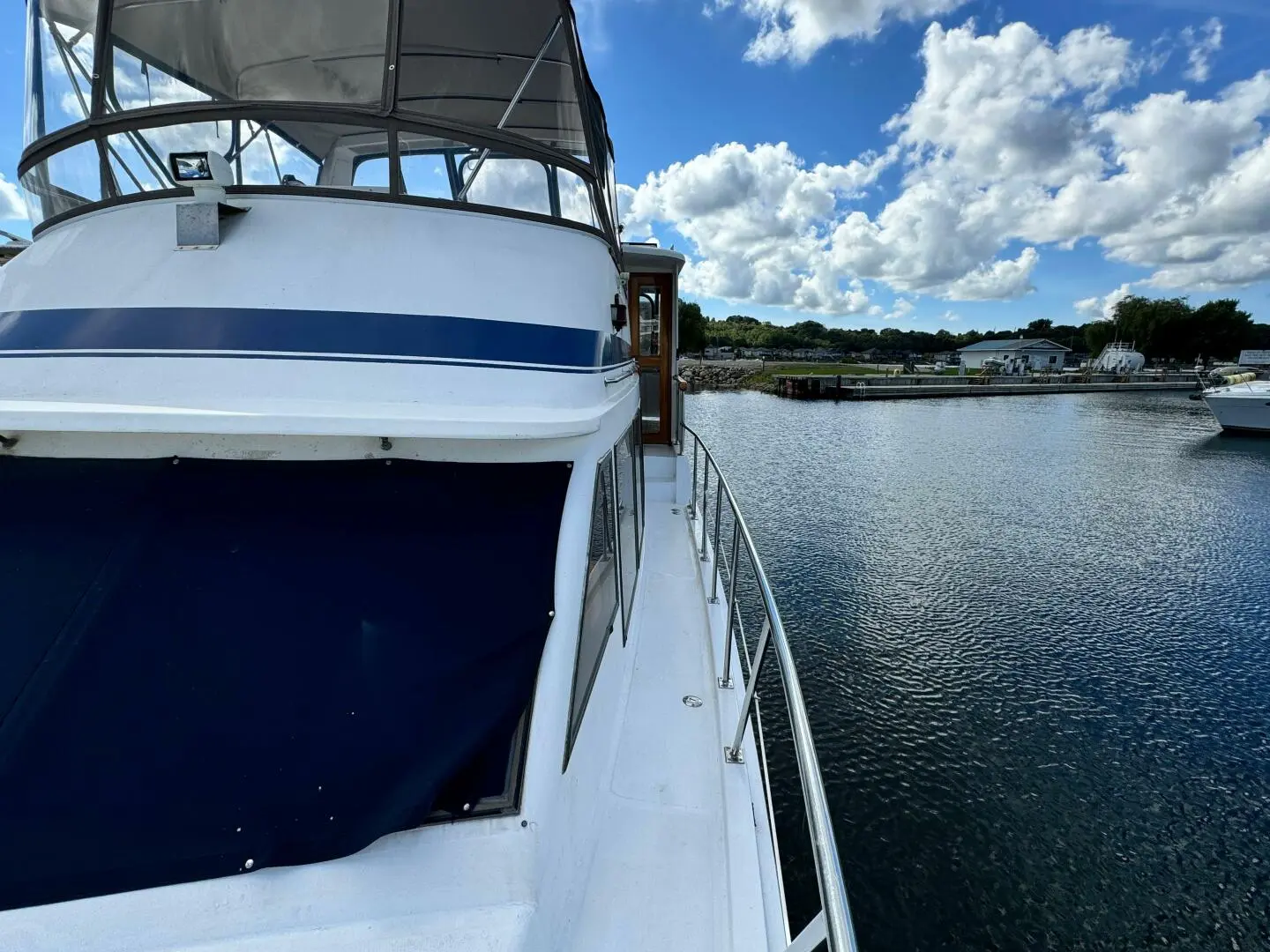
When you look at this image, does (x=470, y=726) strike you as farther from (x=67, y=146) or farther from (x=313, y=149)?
(x=67, y=146)

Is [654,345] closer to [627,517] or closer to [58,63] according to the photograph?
[627,517]

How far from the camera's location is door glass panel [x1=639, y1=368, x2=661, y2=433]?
857cm

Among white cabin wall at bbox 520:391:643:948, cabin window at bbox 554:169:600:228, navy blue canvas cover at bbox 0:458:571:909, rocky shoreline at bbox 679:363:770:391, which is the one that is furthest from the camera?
rocky shoreline at bbox 679:363:770:391

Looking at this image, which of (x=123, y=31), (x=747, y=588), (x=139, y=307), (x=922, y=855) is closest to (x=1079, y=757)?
(x=922, y=855)

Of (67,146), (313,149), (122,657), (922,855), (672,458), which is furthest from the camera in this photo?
(672,458)

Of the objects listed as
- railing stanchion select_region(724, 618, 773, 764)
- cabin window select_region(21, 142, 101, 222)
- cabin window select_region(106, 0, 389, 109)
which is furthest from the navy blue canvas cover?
cabin window select_region(106, 0, 389, 109)

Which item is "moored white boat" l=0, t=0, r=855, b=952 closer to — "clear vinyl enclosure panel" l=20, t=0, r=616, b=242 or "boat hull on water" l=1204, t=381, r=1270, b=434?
"clear vinyl enclosure panel" l=20, t=0, r=616, b=242

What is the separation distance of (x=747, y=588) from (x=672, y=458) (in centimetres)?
264

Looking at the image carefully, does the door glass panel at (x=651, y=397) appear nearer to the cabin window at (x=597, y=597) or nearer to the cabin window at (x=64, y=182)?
the cabin window at (x=597, y=597)

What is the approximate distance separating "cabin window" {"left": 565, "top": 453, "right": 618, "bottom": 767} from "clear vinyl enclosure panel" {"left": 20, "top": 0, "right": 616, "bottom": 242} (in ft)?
4.41

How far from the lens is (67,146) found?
8.16 feet

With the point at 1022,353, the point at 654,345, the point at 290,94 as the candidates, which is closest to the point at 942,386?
the point at 1022,353

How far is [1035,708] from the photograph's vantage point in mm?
6500

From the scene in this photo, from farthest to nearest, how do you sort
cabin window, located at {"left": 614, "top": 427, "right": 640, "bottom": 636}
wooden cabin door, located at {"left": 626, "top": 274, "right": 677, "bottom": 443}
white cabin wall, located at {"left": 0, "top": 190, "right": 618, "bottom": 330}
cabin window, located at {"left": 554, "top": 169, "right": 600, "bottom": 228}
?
wooden cabin door, located at {"left": 626, "top": 274, "right": 677, "bottom": 443}, cabin window, located at {"left": 614, "top": 427, "right": 640, "bottom": 636}, cabin window, located at {"left": 554, "top": 169, "right": 600, "bottom": 228}, white cabin wall, located at {"left": 0, "top": 190, "right": 618, "bottom": 330}
